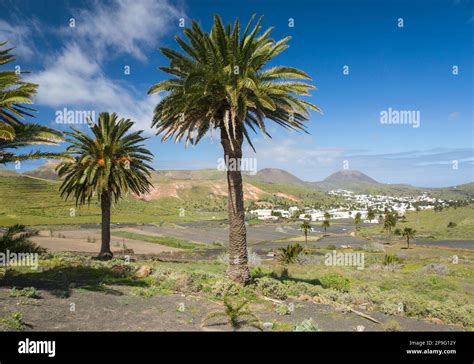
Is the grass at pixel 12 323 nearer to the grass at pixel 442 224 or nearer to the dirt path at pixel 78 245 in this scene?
the dirt path at pixel 78 245

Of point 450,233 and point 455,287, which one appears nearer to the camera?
point 455,287

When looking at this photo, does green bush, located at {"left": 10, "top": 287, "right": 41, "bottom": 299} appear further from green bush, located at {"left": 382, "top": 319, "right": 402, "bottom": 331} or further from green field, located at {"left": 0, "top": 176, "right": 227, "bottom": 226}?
green field, located at {"left": 0, "top": 176, "right": 227, "bottom": 226}

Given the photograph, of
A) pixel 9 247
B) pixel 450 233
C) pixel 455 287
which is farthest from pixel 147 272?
pixel 450 233

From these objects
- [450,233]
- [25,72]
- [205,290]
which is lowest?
[450,233]

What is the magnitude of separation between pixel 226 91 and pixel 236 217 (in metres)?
5.95

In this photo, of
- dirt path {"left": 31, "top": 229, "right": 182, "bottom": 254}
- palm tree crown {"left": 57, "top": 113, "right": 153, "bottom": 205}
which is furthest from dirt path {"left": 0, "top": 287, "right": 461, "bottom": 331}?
dirt path {"left": 31, "top": 229, "right": 182, "bottom": 254}

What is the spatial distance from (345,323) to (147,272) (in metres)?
10.8

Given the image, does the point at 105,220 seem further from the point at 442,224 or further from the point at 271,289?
the point at 442,224

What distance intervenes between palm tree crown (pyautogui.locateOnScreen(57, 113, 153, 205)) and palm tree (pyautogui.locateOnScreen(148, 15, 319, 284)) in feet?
35.0

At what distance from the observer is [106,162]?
85.7ft

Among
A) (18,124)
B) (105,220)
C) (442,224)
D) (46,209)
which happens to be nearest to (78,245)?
(105,220)

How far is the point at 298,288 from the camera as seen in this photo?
17719 millimetres
